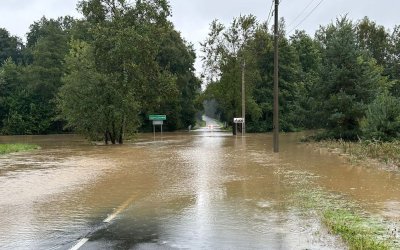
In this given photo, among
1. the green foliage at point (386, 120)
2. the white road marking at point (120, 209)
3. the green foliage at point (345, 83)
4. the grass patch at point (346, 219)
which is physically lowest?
the white road marking at point (120, 209)

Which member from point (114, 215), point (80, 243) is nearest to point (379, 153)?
point (114, 215)

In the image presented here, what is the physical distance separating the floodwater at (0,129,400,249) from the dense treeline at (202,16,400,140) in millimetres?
12040

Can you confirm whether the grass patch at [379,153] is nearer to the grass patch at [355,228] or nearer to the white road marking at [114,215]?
the grass patch at [355,228]

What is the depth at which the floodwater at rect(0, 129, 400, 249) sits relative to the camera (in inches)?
288

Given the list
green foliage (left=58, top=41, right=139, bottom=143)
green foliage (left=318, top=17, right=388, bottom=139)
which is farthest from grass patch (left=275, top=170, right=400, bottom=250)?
green foliage (left=58, top=41, right=139, bottom=143)

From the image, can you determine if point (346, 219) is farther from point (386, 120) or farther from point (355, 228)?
point (386, 120)

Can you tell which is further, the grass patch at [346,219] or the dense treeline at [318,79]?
the dense treeline at [318,79]

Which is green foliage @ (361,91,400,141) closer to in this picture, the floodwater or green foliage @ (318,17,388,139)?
green foliage @ (318,17,388,139)

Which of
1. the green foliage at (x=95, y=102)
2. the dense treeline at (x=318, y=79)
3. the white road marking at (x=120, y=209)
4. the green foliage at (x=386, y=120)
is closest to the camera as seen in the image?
the white road marking at (x=120, y=209)

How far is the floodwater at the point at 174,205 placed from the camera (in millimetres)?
7324

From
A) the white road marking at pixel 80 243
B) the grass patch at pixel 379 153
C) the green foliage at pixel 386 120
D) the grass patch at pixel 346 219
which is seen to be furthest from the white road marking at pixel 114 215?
the green foliage at pixel 386 120

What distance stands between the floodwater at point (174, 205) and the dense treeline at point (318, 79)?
12.0m

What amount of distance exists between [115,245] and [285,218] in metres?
3.58

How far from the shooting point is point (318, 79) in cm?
3409
